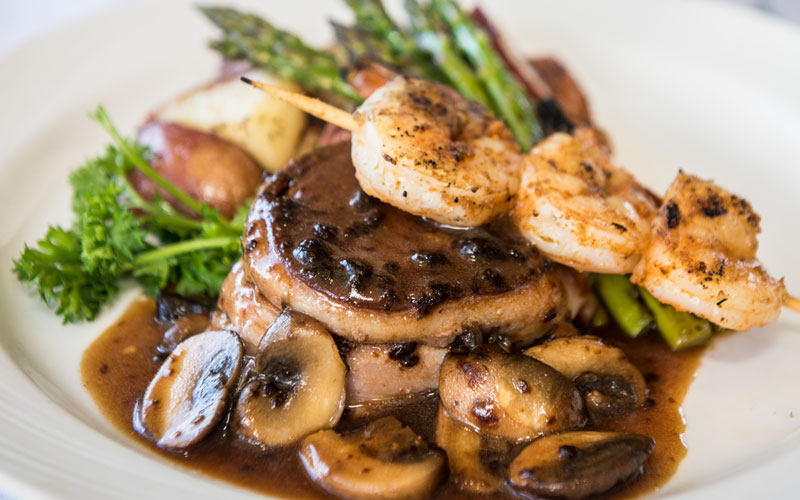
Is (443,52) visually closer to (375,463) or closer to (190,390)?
(190,390)

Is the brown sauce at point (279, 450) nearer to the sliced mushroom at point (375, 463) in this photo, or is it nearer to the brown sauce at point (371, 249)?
the sliced mushroom at point (375, 463)

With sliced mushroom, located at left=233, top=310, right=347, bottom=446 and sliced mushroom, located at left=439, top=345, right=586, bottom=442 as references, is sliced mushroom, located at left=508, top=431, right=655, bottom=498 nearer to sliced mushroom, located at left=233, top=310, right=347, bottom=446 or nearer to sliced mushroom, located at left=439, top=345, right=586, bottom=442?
sliced mushroom, located at left=439, top=345, right=586, bottom=442

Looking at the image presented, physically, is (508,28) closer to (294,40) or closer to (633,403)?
(294,40)

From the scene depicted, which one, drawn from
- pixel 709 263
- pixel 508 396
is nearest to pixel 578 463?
pixel 508 396

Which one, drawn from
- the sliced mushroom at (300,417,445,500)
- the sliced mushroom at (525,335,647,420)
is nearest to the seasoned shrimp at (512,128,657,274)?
the sliced mushroom at (525,335,647,420)

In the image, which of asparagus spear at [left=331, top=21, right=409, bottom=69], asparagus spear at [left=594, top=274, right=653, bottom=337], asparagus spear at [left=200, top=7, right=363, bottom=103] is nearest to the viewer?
asparagus spear at [left=594, top=274, right=653, bottom=337]

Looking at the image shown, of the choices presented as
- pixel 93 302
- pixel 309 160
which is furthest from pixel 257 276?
pixel 93 302
